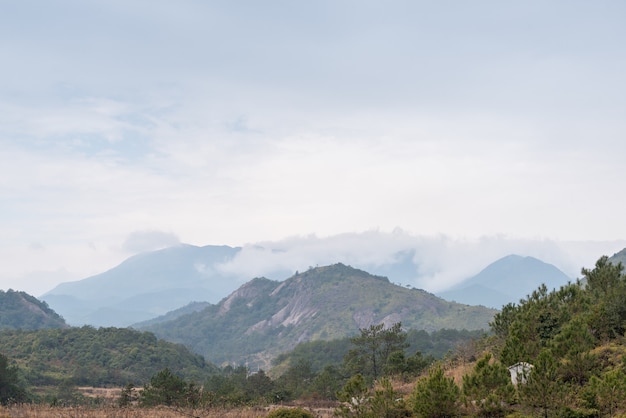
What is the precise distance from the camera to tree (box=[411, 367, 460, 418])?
14.3 m

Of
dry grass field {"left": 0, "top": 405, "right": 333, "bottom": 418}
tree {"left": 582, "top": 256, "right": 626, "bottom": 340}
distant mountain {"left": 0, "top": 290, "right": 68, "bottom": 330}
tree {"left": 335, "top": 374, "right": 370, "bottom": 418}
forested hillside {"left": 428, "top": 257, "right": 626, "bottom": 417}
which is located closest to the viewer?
forested hillside {"left": 428, "top": 257, "right": 626, "bottom": 417}

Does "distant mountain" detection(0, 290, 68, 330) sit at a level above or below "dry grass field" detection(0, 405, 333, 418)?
above

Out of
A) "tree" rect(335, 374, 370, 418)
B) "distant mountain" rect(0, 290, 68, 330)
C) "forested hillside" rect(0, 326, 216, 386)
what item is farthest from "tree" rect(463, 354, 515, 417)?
"distant mountain" rect(0, 290, 68, 330)

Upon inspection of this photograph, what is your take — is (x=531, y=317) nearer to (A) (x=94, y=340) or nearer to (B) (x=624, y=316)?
(B) (x=624, y=316)

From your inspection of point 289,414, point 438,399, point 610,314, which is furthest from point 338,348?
point 438,399

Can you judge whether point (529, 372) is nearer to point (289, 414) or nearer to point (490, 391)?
point (490, 391)

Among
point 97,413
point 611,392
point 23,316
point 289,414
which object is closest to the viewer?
point 611,392

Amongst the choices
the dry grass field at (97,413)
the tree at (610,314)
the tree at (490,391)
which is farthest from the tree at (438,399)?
the tree at (610,314)

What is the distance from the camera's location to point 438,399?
47.1 feet

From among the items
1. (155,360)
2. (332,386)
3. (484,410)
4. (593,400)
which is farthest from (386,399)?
(155,360)

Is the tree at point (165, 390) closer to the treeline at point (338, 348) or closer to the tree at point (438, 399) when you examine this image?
the tree at point (438, 399)

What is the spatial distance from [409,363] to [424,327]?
162930 mm

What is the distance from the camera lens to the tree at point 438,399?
14.3 metres

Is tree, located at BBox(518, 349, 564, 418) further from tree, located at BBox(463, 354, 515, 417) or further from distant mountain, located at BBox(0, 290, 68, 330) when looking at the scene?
distant mountain, located at BBox(0, 290, 68, 330)
